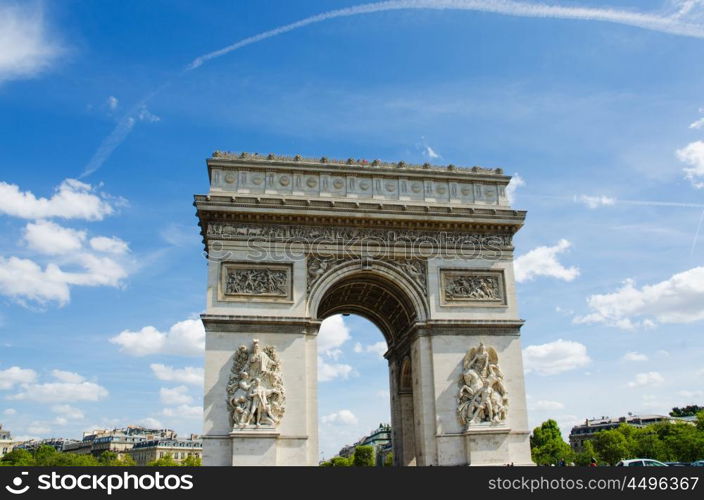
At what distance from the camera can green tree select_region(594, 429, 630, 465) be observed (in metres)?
66.9

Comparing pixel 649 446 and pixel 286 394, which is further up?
pixel 286 394

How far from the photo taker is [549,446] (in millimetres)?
72125

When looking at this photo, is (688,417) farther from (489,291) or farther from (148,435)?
(148,435)

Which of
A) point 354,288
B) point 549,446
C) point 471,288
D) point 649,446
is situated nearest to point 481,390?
point 471,288

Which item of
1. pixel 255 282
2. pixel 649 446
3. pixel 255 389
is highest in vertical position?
pixel 255 282

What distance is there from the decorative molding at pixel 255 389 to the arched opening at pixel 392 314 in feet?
9.14

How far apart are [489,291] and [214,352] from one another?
37.0ft

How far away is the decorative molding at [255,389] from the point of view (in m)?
25.2

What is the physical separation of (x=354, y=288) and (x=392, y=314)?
236 cm

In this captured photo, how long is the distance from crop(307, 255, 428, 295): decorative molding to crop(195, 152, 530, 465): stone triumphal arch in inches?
1.7

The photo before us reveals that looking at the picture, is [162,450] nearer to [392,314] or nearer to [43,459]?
[43,459]

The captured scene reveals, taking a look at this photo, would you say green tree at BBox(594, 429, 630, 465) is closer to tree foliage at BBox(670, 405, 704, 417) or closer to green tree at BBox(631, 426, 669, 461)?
green tree at BBox(631, 426, 669, 461)

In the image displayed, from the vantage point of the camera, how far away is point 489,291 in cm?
2878

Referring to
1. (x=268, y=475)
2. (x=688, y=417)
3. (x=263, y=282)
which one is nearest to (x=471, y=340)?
(x=263, y=282)
